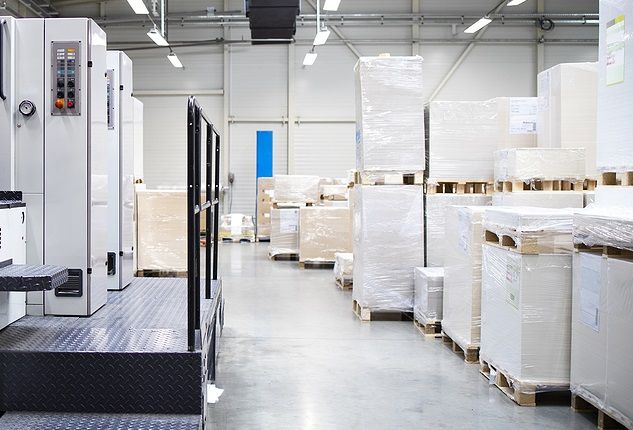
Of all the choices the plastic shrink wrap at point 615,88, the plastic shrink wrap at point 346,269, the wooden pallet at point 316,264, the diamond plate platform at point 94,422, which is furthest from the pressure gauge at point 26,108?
the wooden pallet at point 316,264

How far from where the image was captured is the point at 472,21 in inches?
659

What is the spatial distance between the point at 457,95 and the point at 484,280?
42.3ft

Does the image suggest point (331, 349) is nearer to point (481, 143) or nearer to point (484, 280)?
point (484, 280)

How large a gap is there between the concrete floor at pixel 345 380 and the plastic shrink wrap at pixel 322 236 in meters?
3.59

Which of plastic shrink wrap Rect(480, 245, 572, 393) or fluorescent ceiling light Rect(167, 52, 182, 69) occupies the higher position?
fluorescent ceiling light Rect(167, 52, 182, 69)

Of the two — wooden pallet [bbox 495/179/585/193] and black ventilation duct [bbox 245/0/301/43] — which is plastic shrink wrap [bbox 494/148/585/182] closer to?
wooden pallet [bbox 495/179/585/193]

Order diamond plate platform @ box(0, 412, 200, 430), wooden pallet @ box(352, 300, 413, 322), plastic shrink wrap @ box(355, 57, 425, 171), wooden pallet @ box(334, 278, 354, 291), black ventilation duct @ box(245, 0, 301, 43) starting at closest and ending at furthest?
diamond plate platform @ box(0, 412, 200, 430) < plastic shrink wrap @ box(355, 57, 425, 171) < wooden pallet @ box(352, 300, 413, 322) < wooden pallet @ box(334, 278, 354, 291) < black ventilation duct @ box(245, 0, 301, 43)

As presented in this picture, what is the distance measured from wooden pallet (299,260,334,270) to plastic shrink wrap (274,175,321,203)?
1491 mm

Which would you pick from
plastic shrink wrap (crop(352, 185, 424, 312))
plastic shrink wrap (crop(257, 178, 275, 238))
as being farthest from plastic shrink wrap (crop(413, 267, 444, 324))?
plastic shrink wrap (crop(257, 178, 275, 238))

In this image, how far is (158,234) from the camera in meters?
8.69

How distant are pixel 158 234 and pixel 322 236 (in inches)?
132

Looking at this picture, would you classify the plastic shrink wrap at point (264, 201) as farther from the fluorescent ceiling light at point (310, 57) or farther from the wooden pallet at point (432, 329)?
the wooden pallet at point (432, 329)

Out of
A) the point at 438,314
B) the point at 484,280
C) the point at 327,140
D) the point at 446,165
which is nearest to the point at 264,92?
the point at 327,140

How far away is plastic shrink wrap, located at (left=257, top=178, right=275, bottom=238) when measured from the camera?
1551 centimetres
